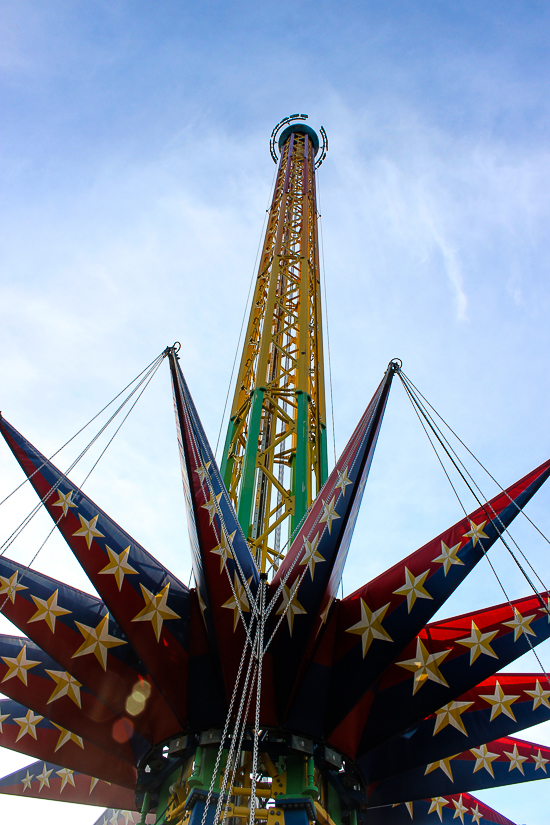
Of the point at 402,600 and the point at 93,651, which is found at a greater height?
the point at 402,600

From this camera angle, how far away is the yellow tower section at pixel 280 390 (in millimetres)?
10859

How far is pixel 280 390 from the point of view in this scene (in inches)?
497

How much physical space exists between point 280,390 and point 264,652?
20.5 ft

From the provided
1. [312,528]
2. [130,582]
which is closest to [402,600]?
[312,528]

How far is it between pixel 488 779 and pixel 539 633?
3664mm

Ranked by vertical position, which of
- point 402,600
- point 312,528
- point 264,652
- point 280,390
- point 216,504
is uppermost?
point 280,390

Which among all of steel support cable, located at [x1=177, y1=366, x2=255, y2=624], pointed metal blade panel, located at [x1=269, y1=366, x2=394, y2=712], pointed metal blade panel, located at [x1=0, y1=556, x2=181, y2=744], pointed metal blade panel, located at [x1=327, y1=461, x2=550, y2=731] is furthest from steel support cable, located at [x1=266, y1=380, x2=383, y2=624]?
pointed metal blade panel, located at [x1=0, y1=556, x2=181, y2=744]

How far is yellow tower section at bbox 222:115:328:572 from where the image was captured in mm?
10859

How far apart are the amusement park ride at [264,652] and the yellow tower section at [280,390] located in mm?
2551

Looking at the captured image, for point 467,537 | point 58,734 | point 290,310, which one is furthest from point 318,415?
point 58,734

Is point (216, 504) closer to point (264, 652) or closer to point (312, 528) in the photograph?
point (312, 528)

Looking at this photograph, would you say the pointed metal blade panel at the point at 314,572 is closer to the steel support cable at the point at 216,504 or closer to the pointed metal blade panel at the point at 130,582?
the steel support cable at the point at 216,504

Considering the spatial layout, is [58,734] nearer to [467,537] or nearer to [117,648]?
[117,648]

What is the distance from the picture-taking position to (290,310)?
47.5 feet
